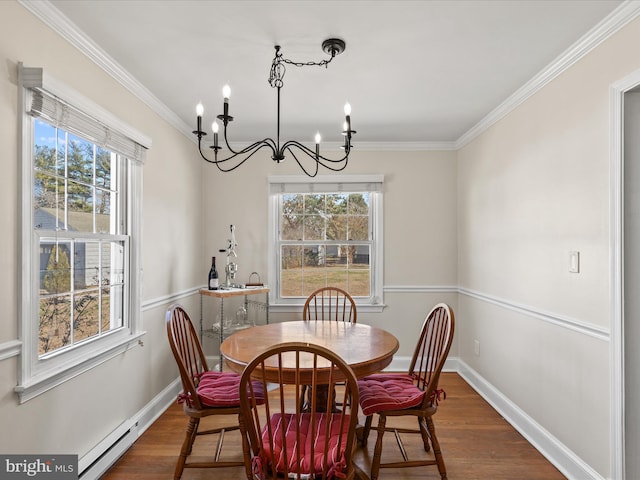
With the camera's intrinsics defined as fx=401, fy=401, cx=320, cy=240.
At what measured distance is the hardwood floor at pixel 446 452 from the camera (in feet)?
7.70

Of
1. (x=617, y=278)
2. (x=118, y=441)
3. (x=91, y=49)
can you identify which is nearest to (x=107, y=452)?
(x=118, y=441)

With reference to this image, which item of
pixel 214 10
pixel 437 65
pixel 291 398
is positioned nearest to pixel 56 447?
pixel 291 398

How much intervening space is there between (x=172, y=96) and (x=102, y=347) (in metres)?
1.83

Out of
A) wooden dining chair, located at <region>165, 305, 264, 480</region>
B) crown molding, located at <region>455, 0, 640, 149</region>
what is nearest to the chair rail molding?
wooden dining chair, located at <region>165, 305, 264, 480</region>

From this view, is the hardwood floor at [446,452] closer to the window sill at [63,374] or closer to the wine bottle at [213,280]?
the window sill at [63,374]

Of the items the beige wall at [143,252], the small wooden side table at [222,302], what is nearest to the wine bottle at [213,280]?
the small wooden side table at [222,302]

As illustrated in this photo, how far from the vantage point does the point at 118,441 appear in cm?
246

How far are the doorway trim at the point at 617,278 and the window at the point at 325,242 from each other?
8.19 ft

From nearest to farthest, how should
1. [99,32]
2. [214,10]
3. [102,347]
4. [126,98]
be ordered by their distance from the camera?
[214,10] → [99,32] → [102,347] → [126,98]

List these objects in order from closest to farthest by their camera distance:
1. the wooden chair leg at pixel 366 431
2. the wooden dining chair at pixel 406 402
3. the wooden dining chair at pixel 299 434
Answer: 1. the wooden dining chair at pixel 299 434
2. the wooden dining chair at pixel 406 402
3. the wooden chair leg at pixel 366 431

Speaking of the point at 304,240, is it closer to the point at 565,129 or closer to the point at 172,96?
the point at 172,96

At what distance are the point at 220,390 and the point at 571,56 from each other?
2.77 metres

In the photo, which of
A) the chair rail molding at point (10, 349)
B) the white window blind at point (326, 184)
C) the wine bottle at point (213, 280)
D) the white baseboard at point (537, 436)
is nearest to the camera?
the chair rail molding at point (10, 349)

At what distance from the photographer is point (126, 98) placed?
2678 mm
